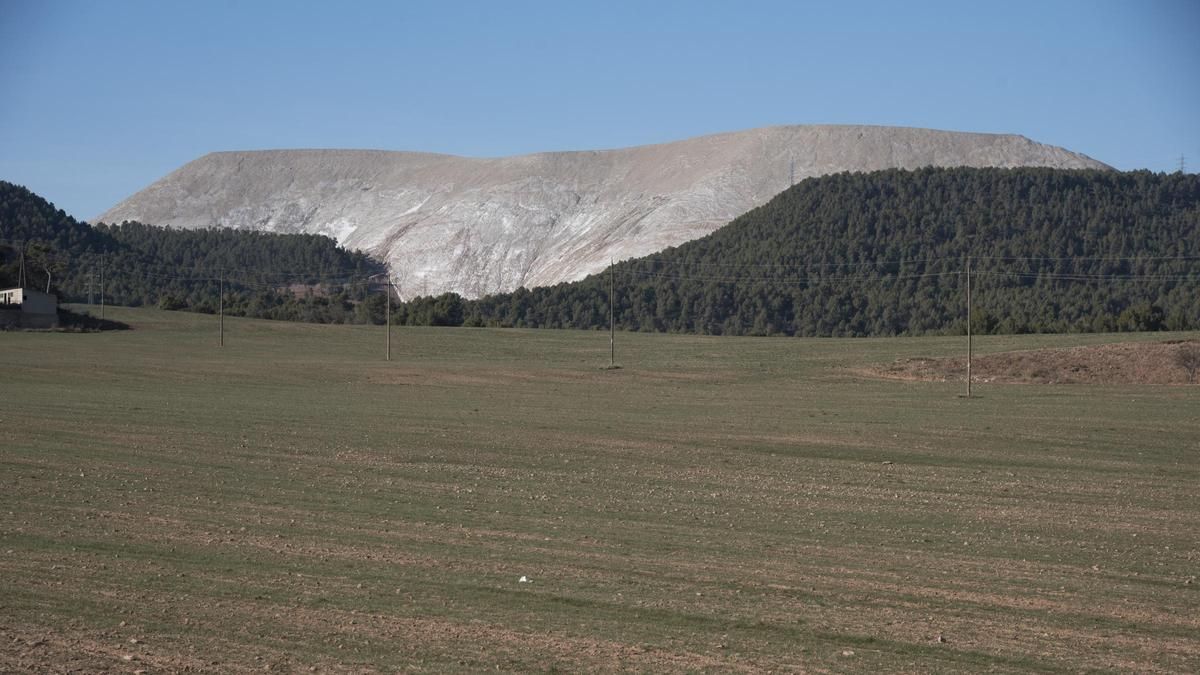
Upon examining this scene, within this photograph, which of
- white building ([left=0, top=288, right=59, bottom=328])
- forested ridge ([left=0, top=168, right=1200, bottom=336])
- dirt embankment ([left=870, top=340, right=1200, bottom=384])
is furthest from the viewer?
forested ridge ([left=0, top=168, right=1200, bottom=336])

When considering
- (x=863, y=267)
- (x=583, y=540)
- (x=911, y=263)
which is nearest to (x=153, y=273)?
(x=863, y=267)

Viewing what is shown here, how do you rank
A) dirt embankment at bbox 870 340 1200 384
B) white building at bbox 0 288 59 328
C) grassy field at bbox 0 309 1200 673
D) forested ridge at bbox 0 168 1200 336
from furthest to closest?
forested ridge at bbox 0 168 1200 336 → white building at bbox 0 288 59 328 → dirt embankment at bbox 870 340 1200 384 → grassy field at bbox 0 309 1200 673

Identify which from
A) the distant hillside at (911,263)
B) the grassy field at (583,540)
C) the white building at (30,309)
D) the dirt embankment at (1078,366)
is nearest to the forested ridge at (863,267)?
the distant hillside at (911,263)

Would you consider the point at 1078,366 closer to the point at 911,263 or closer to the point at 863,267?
the point at 911,263

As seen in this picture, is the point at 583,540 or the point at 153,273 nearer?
the point at 583,540

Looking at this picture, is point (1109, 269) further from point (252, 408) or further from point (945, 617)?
point (945, 617)

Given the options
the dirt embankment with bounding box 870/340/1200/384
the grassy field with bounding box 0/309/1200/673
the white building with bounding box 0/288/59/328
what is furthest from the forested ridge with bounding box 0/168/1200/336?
the grassy field with bounding box 0/309/1200/673

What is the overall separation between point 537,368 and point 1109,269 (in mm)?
83779

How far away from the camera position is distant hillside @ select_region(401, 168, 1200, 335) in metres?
125

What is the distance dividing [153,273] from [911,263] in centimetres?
10065

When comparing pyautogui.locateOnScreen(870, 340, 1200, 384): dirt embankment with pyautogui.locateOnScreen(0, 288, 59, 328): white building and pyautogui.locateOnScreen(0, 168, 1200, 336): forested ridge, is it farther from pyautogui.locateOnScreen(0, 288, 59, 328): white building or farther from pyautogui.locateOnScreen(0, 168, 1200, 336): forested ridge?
pyautogui.locateOnScreen(0, 288, 59, 328): white building

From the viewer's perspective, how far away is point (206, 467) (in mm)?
22281

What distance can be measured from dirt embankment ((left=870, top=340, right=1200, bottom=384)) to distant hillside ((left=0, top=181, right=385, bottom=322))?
78.3m

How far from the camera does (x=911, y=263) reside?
140 m
